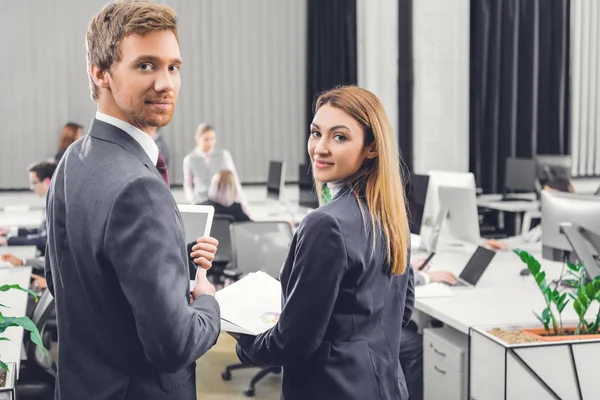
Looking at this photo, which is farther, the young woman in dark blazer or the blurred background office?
the blurred background office

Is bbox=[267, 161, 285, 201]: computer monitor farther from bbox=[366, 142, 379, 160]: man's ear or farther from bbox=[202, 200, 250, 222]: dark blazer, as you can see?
bbox=[366, 142, 379, 160]: man's ear

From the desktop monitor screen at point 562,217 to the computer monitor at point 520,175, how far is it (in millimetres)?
3300

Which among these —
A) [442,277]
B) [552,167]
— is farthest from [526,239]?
[552,167]

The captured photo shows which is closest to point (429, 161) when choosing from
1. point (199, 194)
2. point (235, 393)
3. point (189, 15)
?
point (199, 194)

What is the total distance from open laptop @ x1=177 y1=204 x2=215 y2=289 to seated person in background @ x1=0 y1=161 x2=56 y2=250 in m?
3.41

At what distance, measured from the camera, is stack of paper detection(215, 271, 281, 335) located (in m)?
1.92

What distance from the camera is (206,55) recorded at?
303 inches

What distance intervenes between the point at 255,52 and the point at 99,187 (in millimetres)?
6718

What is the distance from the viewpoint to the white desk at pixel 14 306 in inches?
95.5

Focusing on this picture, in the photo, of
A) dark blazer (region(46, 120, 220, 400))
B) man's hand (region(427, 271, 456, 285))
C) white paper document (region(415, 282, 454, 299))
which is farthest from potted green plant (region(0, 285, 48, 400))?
man's hand (region(427, 271, 456, 285))

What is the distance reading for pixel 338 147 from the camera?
1.84 meters

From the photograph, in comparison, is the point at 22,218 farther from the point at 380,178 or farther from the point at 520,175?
the point at 380,178

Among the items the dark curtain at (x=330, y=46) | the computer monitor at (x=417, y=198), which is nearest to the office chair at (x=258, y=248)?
the computer monitor at (x=417, y=198)

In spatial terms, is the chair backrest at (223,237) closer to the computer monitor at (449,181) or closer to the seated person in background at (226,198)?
the seated person in background at (226,198)
